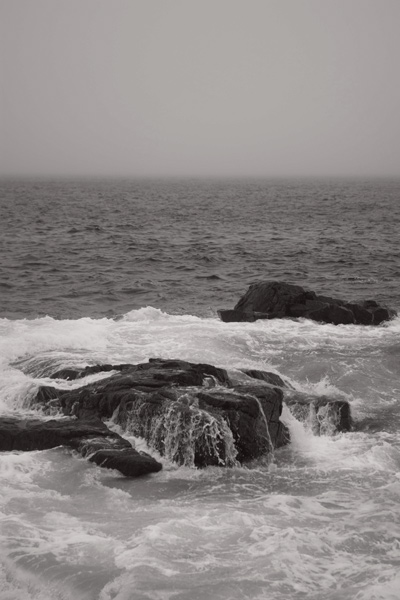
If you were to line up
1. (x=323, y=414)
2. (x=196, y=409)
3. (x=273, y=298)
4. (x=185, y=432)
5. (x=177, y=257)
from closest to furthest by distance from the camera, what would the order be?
(x=185, y=432), (x=196, y=409), (x=323, y=414), (x=273, y=298), (x=177, y=257)

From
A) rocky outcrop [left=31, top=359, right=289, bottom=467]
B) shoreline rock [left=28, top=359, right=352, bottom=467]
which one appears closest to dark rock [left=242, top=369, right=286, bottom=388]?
A: shoreline rock [left=28, top=359, right=352, bottom=467]

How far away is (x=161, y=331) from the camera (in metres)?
22.7

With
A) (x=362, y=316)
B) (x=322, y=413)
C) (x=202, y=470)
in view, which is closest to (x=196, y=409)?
(x=202, y=470)

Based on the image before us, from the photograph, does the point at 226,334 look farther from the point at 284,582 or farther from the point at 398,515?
the point at 284,582

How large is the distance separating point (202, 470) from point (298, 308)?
1153 cm

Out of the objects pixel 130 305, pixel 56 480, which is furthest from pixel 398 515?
pixel 130 305

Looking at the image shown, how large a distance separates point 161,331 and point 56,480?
32.4 ft

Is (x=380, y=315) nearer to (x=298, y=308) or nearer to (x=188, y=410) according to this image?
(x=298, y=308)

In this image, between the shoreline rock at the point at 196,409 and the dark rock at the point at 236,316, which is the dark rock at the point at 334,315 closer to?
the dark rock at the point at 236,316

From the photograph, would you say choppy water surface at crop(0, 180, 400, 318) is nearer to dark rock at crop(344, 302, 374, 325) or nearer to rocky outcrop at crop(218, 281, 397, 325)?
rocky outcrop at crop(218, 281, 397, 325)

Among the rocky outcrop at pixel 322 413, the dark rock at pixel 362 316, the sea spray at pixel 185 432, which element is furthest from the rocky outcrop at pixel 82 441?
the dark rock at pixel 362 316

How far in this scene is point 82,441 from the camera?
14195 millimetres

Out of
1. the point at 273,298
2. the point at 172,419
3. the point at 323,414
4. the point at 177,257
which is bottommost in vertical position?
Result: the point at 323,414

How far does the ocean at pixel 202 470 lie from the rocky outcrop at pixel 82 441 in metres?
0.22
